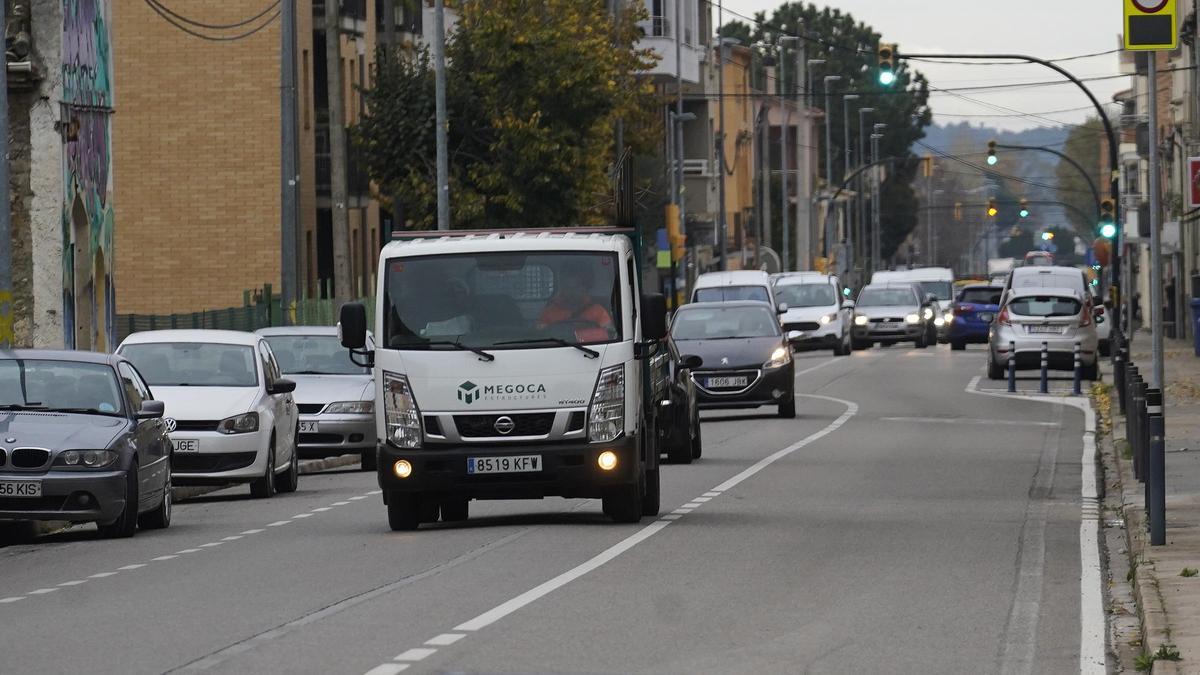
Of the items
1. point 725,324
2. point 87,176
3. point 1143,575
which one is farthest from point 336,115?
point 1143,575

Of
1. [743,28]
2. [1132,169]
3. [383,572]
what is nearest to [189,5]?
[383,572]

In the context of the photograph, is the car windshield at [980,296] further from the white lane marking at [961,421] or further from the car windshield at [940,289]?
the white lane marking at [961,421]

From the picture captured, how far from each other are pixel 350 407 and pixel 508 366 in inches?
399

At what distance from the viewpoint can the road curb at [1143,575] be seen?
11203 mm

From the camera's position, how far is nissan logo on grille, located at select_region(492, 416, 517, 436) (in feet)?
57.8

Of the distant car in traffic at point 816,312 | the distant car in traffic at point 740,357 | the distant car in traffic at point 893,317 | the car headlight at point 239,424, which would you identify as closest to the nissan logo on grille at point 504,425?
the car headlight at point 239,424

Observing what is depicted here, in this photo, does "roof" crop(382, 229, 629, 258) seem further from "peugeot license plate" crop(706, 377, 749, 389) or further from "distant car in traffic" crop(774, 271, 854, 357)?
"distant car in traffic" crop(774, 271, 854, 357)

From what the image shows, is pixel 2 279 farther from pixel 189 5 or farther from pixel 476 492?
pixel 189 5

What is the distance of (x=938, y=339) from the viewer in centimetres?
7619

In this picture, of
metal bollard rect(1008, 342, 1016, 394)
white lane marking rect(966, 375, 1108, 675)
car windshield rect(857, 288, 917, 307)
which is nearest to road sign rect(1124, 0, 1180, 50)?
white lane marking rect(966, 375, 1108, 675)

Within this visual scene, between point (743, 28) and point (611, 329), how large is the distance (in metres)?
133

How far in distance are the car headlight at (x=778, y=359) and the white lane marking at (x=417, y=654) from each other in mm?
22150

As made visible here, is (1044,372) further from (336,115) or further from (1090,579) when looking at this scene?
(1090,579)

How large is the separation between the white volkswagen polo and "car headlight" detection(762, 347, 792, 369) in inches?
393
